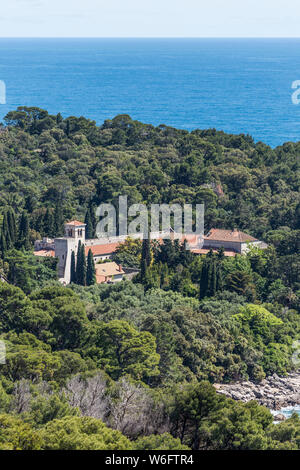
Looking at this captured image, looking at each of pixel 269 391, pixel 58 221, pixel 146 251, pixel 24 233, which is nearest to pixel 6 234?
pixel 24 233

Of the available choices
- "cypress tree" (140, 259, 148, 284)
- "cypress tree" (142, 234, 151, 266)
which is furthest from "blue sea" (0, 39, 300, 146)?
"cypress tree" (140, 259, 148, 284)

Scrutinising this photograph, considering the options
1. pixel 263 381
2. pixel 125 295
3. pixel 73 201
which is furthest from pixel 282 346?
pixel 73 201

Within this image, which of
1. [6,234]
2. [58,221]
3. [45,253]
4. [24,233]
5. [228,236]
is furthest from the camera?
[58,221]

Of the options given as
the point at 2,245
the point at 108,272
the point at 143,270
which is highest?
the point at 2,245

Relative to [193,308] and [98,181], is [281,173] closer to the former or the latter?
[98,181]

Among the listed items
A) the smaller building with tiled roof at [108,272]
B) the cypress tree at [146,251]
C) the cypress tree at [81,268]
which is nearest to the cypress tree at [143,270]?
the cypress tree at [146,251]

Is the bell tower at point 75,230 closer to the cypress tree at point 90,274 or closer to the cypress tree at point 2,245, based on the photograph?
the cypress tree at point 90,274

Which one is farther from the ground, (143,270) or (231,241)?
(231,241)

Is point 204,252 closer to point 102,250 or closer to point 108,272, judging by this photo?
point 102,250
